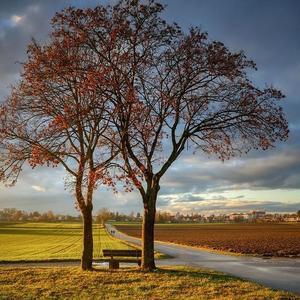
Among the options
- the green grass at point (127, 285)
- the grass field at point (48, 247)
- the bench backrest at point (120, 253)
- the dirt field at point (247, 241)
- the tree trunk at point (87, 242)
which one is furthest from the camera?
the dirt field at point (247, 241)

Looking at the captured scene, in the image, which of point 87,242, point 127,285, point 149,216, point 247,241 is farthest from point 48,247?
point 127,285

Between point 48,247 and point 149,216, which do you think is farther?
point 48,247

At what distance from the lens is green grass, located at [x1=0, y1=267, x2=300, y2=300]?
1441cm

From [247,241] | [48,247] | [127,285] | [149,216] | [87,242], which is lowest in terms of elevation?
[127,285]

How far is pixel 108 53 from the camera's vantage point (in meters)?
20.0

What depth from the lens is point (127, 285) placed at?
16188mm

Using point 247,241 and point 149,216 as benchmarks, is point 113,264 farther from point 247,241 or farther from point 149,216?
point 247,241

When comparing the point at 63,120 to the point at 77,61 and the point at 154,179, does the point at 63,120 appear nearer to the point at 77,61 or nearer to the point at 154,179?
the point at 77,61

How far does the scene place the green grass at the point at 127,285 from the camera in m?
14.4

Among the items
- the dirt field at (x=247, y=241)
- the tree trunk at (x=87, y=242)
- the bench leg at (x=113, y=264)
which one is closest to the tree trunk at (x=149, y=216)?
the bench leg at (x=113, y=264)

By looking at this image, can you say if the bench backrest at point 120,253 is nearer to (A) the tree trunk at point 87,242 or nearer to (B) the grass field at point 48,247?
(A) the tree trunk at point 87,242

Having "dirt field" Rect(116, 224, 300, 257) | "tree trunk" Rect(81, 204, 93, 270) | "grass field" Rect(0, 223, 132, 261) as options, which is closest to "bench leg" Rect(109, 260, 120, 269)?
"tree trunk" Rect(81, 204, 93, 270)

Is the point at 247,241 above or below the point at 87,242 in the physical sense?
below

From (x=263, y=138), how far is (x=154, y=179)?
5.30 metres
